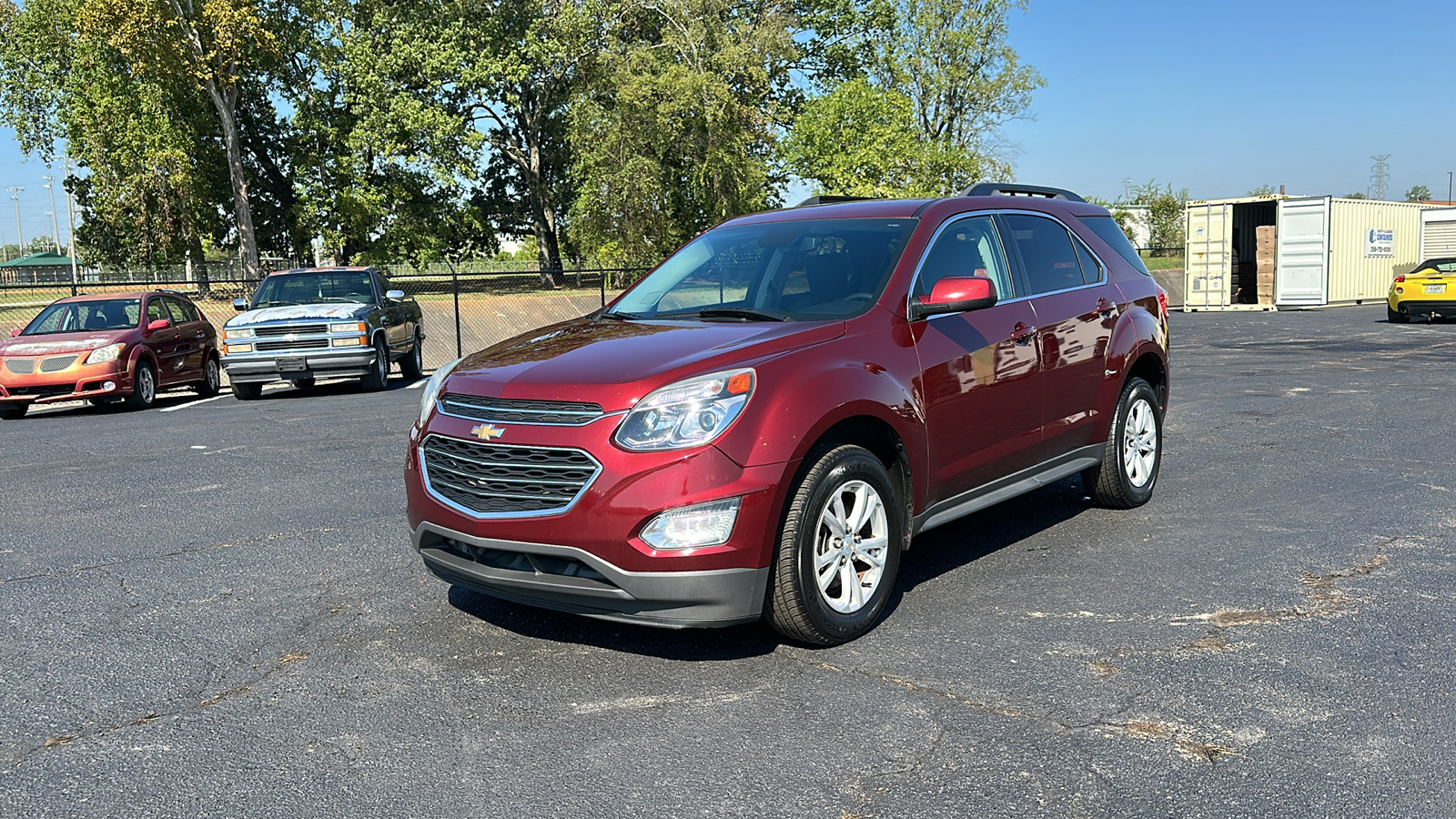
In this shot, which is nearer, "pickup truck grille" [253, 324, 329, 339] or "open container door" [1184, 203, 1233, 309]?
"pickup truck grille" [253, 324, 329, 339]

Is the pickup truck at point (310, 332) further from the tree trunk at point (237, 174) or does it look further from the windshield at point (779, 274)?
the tree trunk at point (237, 174)

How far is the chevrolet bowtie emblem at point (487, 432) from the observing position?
175 inches

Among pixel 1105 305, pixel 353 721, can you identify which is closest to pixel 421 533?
pixel 353 721

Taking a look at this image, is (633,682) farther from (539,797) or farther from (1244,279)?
(1244,279)

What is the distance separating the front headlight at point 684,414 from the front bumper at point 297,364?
12.7 meters

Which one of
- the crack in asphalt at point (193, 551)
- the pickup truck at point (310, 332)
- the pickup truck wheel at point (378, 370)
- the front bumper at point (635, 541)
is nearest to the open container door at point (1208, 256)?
the pickup truck at point (310, 332)

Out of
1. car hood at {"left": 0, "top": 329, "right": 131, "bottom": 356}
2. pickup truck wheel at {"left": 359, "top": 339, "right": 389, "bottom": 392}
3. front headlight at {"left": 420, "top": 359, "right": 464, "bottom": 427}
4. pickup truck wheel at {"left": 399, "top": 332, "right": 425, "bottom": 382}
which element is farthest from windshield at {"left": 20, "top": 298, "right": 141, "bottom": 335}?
front headlight at {"left": 420, "top": 359, "right": 464, "bottom": 427}

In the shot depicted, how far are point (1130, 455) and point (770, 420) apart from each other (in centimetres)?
356

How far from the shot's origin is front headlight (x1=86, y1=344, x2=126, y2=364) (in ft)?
48.8

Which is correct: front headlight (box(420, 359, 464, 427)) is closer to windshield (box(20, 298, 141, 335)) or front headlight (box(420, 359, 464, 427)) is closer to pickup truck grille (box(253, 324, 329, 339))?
pickup truck grille (box(253, 324, 329, 339))

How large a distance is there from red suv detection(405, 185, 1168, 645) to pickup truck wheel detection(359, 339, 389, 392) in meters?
11.0

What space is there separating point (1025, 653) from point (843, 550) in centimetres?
81

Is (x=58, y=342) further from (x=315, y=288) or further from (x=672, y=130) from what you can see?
(x=672, y=130)

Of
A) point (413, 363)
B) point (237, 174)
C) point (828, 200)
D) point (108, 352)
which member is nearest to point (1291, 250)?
point (413, 363)
